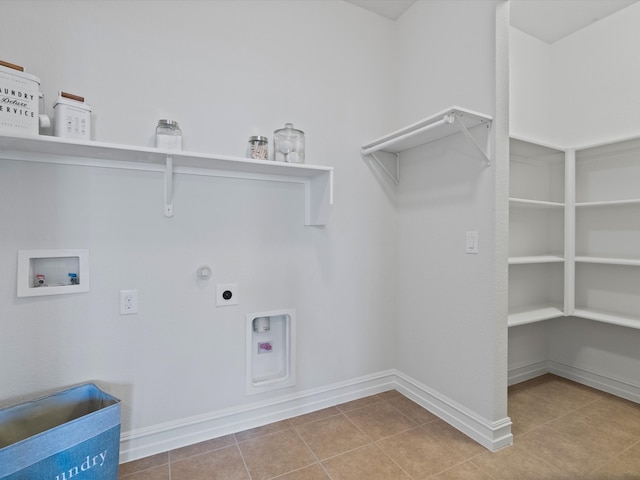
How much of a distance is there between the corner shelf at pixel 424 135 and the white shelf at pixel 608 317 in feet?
4.78

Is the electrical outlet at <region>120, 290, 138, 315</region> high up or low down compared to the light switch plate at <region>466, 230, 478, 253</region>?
down

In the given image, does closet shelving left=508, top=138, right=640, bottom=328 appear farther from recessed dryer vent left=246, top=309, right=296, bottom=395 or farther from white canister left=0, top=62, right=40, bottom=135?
white canister left=0, top=62, right=40, bottom=135

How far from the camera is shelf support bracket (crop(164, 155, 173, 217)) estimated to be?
1.61m

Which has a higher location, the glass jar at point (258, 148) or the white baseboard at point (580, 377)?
the glass jar at point (258, 148)

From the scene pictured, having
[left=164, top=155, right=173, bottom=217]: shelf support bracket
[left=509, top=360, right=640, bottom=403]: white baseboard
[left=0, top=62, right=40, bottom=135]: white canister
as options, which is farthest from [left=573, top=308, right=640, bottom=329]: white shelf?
[left=0, top=62, right=40, bottom=135]: white canister

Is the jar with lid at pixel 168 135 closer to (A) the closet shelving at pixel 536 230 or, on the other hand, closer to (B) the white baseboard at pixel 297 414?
(B) the white baseboard at pixel 297 414

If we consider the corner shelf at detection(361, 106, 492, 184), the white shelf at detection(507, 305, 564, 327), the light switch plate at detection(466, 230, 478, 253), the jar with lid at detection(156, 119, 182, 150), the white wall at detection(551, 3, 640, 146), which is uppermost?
the white wall at detection(551, 3, 640, 146)

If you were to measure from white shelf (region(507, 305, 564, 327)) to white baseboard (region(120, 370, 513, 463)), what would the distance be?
0.65 metres

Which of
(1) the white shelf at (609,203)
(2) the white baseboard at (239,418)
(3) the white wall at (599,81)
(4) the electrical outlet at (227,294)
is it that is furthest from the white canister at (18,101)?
(3) the white wall at (599,81)

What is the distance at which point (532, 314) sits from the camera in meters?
2.33

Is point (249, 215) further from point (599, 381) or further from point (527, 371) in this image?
point (599, 381)

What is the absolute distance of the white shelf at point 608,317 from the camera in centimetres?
211

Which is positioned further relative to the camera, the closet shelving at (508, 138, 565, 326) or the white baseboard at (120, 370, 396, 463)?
the closet shelving at (508, 138, 565, 326)

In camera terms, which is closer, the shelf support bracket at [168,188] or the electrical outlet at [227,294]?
the shelf support bracket at [168,188]
